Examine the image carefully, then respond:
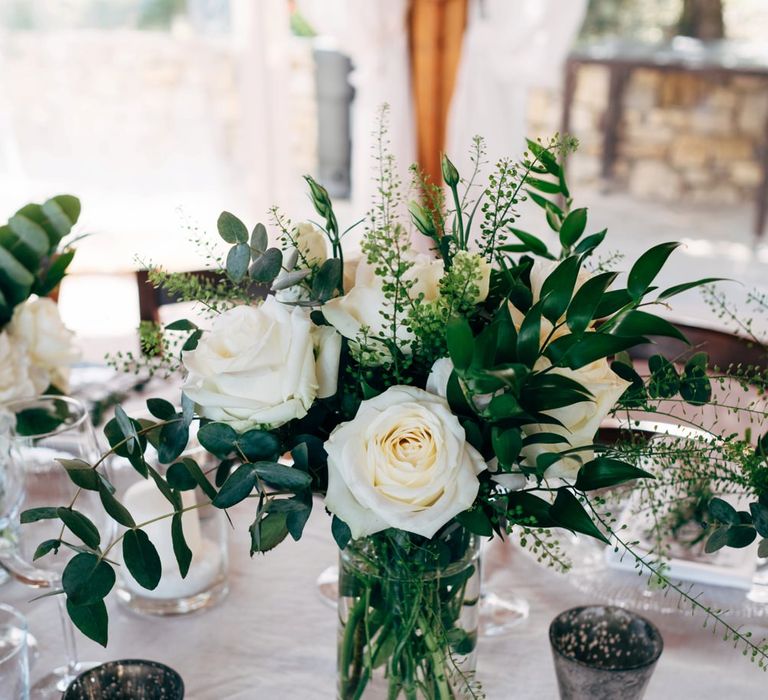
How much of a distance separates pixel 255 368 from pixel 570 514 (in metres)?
0.24

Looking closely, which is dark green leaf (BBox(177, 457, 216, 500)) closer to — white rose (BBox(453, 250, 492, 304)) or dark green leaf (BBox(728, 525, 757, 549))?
white rose (BBox(453, 250, 492, 304))

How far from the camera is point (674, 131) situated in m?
4.44

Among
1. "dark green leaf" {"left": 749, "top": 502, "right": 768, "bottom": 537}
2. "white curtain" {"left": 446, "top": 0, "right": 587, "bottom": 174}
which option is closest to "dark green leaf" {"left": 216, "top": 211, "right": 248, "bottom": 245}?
"dark green leaf" {"left": 749, "top": 502, "right": 768, "bottom": 537}

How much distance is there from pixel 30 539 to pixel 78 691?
20cm

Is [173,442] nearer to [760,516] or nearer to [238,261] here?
[238,261]

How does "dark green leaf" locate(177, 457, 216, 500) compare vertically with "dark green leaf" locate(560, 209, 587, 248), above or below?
below

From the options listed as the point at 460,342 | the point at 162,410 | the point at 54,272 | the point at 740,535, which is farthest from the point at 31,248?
the point at 740,535

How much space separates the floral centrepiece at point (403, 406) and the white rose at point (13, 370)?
438mm

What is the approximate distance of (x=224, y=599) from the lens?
105cm

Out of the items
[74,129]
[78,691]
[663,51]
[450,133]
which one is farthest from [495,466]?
[663,51]

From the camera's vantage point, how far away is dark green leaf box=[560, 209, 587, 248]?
2.75 feet

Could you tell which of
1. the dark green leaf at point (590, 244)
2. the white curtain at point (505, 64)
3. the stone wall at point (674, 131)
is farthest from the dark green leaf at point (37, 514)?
the stone wall at point (674, 131)

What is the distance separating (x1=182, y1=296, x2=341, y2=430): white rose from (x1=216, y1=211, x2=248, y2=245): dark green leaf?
0.08 meters

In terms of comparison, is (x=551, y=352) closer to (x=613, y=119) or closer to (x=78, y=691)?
(x=78, y=691)
